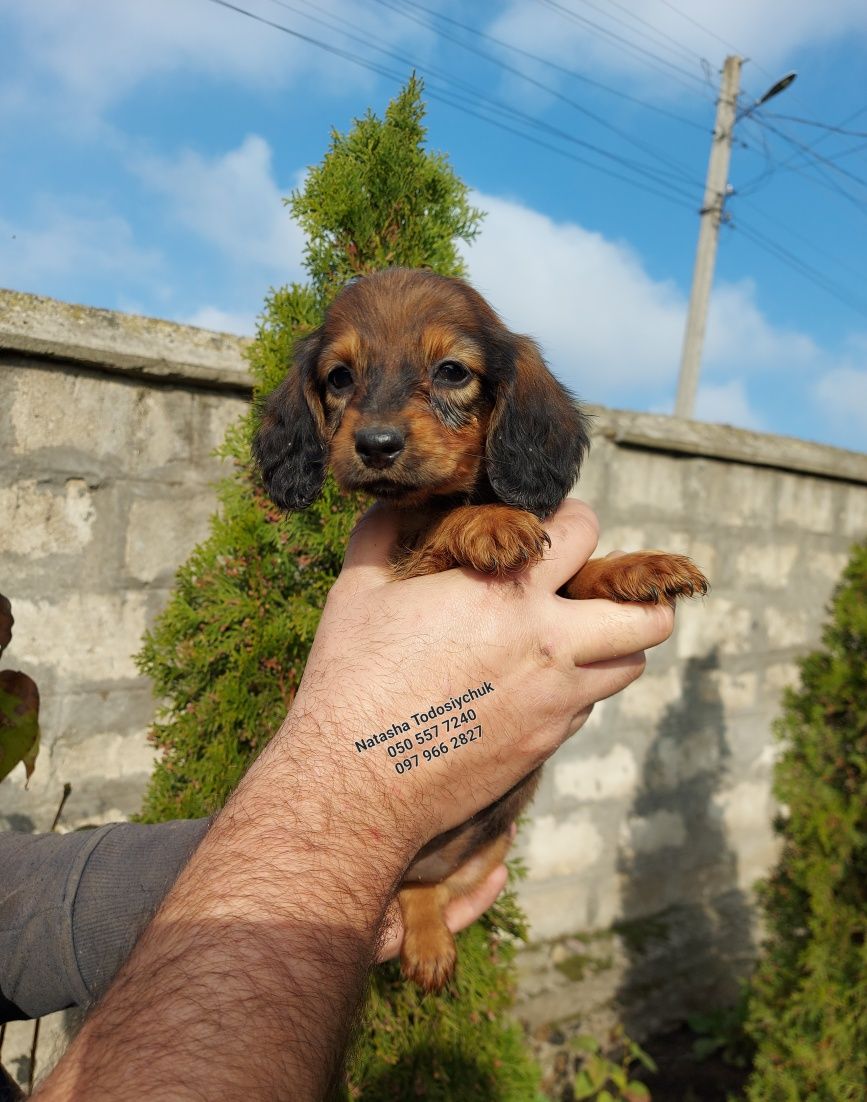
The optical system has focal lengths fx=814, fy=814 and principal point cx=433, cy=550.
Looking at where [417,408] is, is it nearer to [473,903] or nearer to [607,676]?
[607,676]

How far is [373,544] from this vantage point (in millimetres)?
1921

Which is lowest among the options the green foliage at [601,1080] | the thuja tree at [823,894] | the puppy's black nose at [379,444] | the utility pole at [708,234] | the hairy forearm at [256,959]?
the green foliage at [601,1080]

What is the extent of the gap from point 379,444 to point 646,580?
2.09 ft

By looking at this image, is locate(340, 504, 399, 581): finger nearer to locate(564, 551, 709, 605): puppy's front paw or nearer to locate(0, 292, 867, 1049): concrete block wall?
locate(564, 551, 709, 605): puppy's front paw

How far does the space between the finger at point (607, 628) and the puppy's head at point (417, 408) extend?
15.2 inches

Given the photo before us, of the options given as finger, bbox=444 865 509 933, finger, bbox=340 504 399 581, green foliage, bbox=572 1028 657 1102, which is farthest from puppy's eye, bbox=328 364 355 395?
green foliage, bbox=572 1028 657 1102

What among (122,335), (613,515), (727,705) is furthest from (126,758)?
(727,705)

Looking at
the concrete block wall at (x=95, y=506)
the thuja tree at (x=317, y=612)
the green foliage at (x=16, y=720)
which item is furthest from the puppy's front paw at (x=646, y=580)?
the concrete block wall at (x=95, y=506)

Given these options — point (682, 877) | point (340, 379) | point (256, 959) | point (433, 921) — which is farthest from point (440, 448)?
point (682, 877)

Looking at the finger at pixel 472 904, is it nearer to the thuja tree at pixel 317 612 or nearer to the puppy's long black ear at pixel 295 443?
the thuja tree at pixel 317 612

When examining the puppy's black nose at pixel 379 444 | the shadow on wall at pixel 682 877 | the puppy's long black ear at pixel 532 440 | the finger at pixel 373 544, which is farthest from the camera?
the shadow on wall at pixel 682 877

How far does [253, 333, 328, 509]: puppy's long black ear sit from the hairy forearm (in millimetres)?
917

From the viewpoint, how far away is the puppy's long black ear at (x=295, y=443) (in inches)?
84.4

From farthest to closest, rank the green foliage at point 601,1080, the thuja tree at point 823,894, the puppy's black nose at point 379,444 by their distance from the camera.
→ the green foliage at point 601,1080 < the thuja tree at point 823,894 < the puppy's black nose at point 379,444
